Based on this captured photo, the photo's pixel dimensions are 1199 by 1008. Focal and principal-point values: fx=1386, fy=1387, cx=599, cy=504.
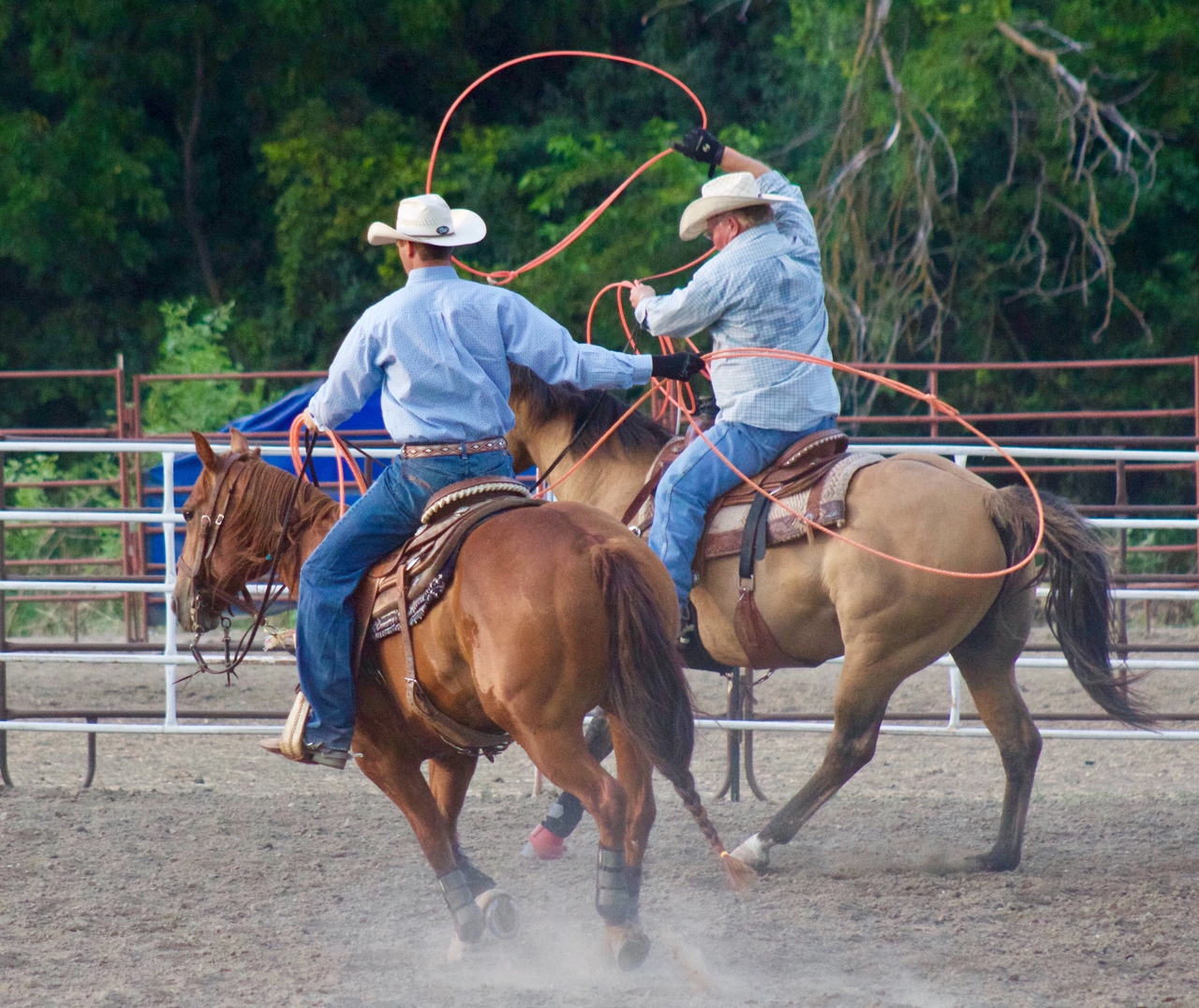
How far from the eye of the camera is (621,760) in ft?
11.9

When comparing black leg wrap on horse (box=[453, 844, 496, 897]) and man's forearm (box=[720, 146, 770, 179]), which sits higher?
man's forearm (box=[720, 146, 770, 179])

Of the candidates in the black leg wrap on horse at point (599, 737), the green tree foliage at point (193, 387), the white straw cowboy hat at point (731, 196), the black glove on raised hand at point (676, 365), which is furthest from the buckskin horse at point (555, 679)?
the green tree foliage at point (193, 387)

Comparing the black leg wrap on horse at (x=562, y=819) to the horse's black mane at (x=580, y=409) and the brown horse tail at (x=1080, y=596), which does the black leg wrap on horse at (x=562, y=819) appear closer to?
the horse's black mane at (x=580, y=409)

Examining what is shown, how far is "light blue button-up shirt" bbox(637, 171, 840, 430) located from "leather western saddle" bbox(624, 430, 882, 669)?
0.12 meters

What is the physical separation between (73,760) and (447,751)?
374 centimetres

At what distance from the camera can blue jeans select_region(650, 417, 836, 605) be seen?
4.27 meters

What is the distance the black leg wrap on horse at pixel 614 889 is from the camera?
332 centimetres

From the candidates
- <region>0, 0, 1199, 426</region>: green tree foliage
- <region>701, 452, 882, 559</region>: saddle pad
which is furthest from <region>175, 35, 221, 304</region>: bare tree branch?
<region>701, 452, 882, 559</region>: saddle pad

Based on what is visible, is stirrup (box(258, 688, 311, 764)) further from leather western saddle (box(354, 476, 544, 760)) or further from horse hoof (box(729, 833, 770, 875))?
horse hoof (box(729, 833, 770, 875))

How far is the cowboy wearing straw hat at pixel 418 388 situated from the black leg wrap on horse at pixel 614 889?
2.50 ft

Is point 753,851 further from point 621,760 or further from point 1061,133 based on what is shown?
point 1061,133

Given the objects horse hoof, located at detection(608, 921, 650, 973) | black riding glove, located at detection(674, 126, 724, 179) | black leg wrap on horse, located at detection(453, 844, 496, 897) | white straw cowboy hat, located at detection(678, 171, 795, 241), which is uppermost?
black riding glove, located at detection(674, 126, 724, 179)

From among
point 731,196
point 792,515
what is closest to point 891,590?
point 792,515

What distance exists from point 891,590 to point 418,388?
1572 millimetres
